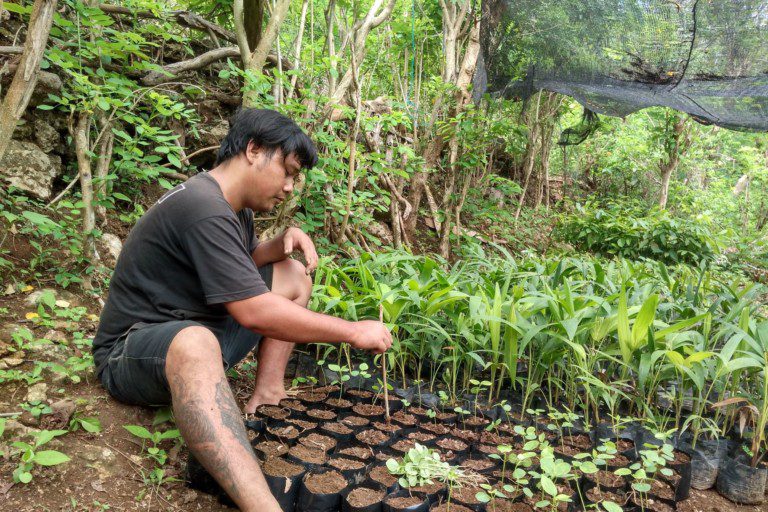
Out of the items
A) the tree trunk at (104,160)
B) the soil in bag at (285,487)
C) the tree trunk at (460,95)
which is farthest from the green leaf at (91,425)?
the tree trunk at (460,95)

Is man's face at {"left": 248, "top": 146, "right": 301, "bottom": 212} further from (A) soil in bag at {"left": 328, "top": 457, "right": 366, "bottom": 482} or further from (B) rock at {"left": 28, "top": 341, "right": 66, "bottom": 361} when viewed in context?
(B) rock at {"left": 28, "top": 341, "right": 66, "bottom": 361}

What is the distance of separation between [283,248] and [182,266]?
51 centimetres

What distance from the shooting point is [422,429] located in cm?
204

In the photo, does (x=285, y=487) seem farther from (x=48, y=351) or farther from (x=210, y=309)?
(x=48, y=351)

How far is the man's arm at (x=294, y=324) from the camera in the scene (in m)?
1.57

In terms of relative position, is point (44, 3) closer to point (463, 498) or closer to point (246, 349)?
point (246, 349)

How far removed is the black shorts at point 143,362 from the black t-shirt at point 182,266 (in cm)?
6

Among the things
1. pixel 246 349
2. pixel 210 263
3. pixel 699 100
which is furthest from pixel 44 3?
pixel 699 100

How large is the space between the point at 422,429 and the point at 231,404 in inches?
33.3

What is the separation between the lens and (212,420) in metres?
1.41

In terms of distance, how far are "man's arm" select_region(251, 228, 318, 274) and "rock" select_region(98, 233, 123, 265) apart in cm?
117

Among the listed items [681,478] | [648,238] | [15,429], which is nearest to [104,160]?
[15,429]

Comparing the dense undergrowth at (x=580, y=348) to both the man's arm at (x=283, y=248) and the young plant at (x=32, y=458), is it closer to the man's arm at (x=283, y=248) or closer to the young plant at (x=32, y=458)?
the man's arm at (x=283, y=248)

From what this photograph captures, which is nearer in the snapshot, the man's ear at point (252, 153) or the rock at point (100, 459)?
the rock at point (100, 459)
